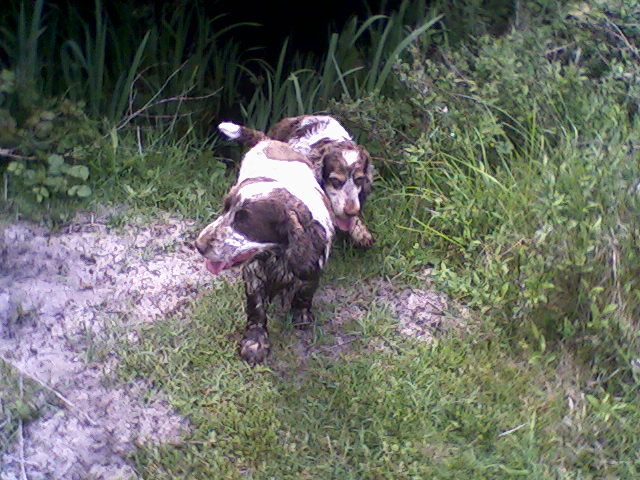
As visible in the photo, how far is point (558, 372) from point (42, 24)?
3.34m

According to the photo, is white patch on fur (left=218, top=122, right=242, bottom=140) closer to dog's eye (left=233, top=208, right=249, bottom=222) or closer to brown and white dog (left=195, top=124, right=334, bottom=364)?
brown and white dog (left=195, top=124, right=334, bottom=364)

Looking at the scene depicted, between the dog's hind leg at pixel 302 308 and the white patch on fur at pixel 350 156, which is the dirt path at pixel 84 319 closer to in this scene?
the dog's hind leg at pixel 302 308

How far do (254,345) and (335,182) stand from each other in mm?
799

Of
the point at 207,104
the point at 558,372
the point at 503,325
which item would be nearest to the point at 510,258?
the point at 503,325

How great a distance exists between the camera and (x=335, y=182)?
3.44m

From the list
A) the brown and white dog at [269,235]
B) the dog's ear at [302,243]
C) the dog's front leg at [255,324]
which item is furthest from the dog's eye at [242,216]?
the dog's front leg at [255,324]

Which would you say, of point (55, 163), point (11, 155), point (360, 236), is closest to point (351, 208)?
point (360, 236)

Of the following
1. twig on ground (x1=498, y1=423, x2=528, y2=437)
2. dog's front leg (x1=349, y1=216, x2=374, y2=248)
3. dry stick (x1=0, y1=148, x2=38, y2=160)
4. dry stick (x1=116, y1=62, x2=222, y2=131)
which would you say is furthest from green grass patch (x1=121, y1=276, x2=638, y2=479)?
dry stick (x1=116, y1=62, x2=222, y2=131)

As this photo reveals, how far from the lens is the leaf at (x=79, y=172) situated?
12.4 ft

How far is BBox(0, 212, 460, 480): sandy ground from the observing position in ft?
9.21

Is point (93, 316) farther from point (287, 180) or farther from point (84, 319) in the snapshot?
point (287, 180)

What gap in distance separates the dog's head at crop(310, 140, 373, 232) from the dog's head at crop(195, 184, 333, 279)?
55cm

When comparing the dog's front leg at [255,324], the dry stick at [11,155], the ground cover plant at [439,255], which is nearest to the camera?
the ground cover plant at [439,255]

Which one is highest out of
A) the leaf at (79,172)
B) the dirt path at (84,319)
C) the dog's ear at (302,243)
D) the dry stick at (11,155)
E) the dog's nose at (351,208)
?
the dog's ear at (302,243)
